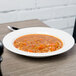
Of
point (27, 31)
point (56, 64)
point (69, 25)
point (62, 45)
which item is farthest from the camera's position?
point (69, 25)

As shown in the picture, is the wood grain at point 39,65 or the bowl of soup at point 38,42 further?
the bowl of soup at point 38,42

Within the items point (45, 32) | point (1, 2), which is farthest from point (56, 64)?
point (1, 2)

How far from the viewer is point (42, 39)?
37.2 inches

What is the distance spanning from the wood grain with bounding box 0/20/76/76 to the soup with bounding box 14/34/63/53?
0.16 ft

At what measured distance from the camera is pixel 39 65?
74 cm

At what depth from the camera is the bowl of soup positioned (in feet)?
2.61

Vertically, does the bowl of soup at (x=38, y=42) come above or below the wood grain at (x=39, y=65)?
above

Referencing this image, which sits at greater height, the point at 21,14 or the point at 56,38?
the point at 56,38

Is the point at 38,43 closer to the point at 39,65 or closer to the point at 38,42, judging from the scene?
the point at 38,42

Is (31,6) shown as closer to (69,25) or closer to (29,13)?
(29,13)

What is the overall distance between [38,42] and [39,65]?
7.5 inches

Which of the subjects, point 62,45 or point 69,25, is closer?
point 62,45

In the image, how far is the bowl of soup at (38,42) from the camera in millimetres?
795

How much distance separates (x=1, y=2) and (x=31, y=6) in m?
0.35
